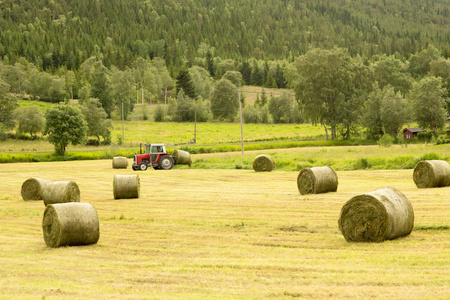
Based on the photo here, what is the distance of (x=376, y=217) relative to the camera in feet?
34.8

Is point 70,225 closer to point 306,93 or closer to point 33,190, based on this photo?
point 33,190

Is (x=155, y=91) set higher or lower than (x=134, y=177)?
higher

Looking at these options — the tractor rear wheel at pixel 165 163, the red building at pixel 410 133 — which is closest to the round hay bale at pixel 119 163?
the tractor rear wheel at pixel 165 163

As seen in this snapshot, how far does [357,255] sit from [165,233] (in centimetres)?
523

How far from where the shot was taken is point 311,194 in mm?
19328

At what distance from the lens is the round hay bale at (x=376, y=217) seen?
10516 millimetres

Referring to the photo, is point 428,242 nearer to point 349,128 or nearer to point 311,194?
point 311,194

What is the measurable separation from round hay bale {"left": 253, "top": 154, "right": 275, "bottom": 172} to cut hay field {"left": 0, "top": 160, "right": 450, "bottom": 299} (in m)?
12.6

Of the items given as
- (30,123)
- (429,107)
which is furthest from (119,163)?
(429,107)

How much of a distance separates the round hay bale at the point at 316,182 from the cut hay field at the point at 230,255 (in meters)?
0.68

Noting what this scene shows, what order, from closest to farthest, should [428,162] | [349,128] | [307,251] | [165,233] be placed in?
[307,251] → [165,233] → [428,162] → [349,128]

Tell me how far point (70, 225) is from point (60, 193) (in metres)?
7.69

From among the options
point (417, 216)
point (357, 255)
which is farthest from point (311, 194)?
point (357, 255)

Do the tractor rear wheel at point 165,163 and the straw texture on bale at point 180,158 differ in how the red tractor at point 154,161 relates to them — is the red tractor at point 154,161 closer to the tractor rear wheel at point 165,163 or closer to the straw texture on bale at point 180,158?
the tractor rear wheel at point 165,163
